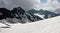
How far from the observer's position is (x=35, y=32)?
716 inches

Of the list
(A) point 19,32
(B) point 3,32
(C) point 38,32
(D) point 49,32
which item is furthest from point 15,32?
(D) point 49,32

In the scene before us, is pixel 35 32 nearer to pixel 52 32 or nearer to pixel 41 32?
pixel 41 32

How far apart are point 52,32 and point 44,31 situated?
1618 millimetres

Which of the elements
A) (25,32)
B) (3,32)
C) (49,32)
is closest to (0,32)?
(3,32)

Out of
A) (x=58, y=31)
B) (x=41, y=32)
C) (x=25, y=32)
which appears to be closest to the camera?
(x=58, y=31)

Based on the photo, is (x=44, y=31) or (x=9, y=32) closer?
(x=44, y=31)

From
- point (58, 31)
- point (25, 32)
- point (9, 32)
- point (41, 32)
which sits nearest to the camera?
point (58, 31)

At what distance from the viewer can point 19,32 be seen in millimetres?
19906

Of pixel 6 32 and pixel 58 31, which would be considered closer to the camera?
pixel 58 31

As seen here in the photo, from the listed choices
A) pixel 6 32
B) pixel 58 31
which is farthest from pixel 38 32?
pixel 6 32

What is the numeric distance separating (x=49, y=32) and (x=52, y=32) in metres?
0.51

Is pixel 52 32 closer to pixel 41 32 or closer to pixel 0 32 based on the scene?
pixel 41 32

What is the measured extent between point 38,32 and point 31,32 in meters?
1.25

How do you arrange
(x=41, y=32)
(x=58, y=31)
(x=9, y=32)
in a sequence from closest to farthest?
(x=58, y=31) < (x=41, y=32) < (x=9, y=32)
